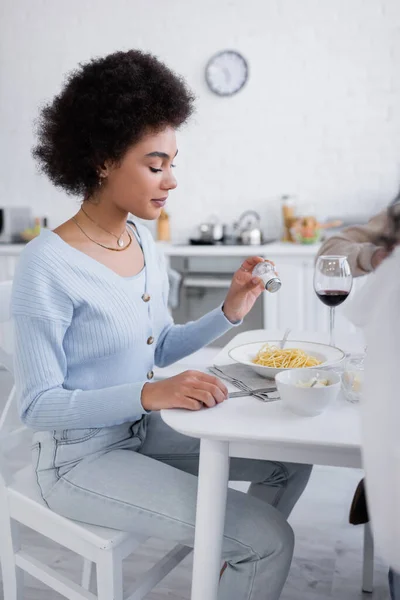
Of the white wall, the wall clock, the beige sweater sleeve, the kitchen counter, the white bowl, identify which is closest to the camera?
the white bowl

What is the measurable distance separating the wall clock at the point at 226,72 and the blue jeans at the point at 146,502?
3009mm

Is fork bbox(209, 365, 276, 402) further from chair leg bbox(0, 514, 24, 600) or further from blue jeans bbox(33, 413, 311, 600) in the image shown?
chair leg bbox(0, 514, 24, 600)

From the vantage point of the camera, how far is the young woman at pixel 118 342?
1137 mm

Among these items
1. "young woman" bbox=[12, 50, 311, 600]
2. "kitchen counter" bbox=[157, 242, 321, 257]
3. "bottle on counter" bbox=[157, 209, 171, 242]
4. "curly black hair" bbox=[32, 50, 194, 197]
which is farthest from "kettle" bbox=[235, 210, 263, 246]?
"curly black hair" bbox=[32, 50, 194, 197]

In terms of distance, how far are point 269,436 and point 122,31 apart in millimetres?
3689

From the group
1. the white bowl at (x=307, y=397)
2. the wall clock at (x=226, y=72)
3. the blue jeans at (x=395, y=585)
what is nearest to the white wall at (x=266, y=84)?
the wall clock at (x=226, y=72)

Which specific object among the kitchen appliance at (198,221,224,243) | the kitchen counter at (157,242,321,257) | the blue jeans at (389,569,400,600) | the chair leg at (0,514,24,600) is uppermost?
the kitchen appliance at (198,221,224,243)

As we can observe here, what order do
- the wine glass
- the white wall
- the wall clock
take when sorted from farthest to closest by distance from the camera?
the wall clock → the white wall → the wine glass

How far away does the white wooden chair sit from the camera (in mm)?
1170

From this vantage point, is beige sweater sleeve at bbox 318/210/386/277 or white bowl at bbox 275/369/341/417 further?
beige sweater sleeve at bbox 318/210/386/277

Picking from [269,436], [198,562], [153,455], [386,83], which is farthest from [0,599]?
[386,83]

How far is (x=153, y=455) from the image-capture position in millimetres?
1425

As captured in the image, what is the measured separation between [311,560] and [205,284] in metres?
1.91

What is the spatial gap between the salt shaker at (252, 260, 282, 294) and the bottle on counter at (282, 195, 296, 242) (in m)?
2.42
